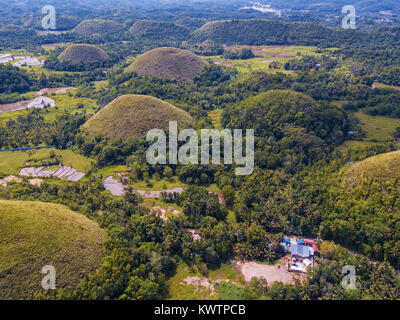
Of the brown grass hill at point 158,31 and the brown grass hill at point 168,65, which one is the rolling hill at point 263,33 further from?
the brown grass hill at point 168,65

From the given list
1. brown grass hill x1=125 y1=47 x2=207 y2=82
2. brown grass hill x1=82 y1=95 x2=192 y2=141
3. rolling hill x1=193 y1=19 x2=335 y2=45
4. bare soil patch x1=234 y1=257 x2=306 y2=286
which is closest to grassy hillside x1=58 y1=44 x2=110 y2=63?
brown grass hill x1=125 y1=47 x2=207 y2=82

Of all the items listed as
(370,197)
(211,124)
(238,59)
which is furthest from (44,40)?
(370,197)

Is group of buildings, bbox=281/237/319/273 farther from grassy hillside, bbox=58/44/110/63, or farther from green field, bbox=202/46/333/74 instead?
grassy hillside, bbox=58/44/110/63

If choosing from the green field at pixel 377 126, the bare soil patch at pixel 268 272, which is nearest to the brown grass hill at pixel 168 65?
the green field at pixel 377 126

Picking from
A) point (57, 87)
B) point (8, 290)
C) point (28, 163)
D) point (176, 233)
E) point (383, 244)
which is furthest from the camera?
point (57, 87)

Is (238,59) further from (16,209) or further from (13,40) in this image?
(13,40)
